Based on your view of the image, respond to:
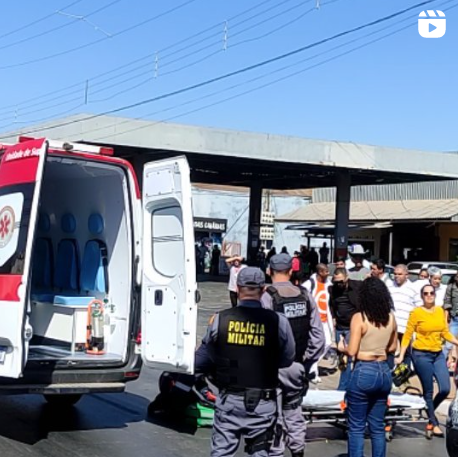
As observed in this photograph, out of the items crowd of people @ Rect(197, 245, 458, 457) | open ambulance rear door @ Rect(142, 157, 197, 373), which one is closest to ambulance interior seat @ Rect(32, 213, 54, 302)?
open ambulance rear door @ Rect(142, 157, 197, 373)

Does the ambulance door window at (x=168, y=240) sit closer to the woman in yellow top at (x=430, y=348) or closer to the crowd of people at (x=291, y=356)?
the crowd of people at (x=291, y=356)

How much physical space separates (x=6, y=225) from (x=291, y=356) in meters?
3.25

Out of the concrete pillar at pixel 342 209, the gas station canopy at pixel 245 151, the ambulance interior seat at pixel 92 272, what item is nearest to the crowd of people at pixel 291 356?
the ambulance interior seat at pixel 92 272

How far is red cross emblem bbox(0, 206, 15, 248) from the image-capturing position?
24.3 ft

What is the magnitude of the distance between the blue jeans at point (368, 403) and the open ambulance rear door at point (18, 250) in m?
2.74

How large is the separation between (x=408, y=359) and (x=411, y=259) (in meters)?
29.8

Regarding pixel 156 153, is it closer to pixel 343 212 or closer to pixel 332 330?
pixel 343 212

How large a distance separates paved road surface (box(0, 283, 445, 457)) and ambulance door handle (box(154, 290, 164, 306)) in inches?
50.4

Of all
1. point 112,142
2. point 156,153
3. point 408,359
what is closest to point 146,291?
point 408,359

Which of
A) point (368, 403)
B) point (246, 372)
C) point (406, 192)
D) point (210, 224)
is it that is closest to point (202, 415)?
point (368, 403)

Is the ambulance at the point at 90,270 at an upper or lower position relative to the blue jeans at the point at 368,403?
upper

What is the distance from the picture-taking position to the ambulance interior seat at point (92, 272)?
923cm

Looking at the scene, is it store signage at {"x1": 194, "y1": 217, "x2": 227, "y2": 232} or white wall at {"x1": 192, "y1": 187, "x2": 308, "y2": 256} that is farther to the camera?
white wall at {"x1": 192, "y1": 187, "x2": 308, "y2": 256}

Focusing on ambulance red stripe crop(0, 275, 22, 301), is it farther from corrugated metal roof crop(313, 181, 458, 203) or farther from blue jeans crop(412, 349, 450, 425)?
corrugated metal roof crop(313, 181, 458, 203)
